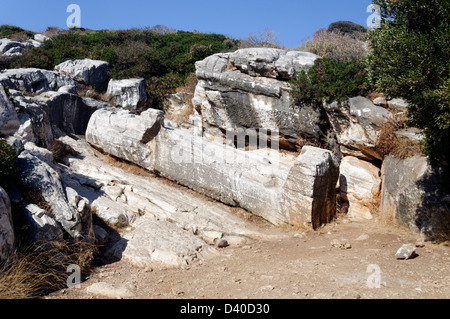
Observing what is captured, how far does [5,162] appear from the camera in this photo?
22.5ft

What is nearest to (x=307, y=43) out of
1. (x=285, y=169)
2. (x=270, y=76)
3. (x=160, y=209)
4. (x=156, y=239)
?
(x=270, y=76)

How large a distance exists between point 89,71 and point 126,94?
2.17m

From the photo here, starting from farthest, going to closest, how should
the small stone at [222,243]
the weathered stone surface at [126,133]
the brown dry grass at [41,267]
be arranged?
the weathered stone surface at [126,133]
the small stone at [222,243]
the brown dry grass at [41,267]

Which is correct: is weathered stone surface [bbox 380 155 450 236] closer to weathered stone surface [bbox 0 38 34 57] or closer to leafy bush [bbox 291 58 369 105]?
leafy bush [bbox 291 58 369 105]

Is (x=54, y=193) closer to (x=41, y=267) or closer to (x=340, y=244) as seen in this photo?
(x=41, y=267)

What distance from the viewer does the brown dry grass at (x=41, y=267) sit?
5.55m

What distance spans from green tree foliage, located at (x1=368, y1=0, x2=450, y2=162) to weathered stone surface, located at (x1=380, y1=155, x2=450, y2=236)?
6.00ft

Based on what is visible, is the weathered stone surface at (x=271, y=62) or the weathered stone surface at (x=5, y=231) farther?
the weathered stone surface at (x=271, y=62)

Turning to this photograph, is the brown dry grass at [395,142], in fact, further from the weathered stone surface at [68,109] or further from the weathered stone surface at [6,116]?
the weathered stone surface at [68,109]

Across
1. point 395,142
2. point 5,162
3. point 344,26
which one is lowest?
point 5,162

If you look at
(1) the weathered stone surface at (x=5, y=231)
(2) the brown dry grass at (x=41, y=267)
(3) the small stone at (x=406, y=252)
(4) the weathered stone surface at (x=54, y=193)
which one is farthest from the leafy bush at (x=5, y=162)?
(3) the small stone at (x=406, y=252)

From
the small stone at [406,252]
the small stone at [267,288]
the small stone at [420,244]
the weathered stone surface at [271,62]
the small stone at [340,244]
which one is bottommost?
the small stone at [267,288]

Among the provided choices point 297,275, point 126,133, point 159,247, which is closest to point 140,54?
point 126,133

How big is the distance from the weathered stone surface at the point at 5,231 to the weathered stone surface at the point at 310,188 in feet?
19.1
